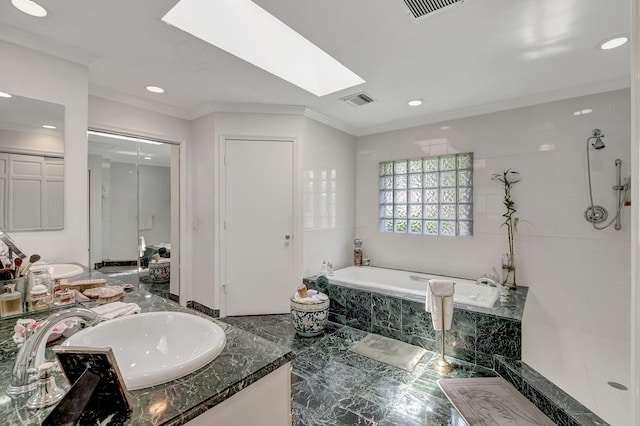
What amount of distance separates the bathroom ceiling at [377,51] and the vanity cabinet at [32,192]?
0.79 m

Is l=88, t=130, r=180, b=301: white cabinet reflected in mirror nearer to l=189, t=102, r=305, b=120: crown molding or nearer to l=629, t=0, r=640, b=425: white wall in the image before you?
l=189, t=102, r=305, b=120: crown molding

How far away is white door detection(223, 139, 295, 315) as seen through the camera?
10.8ft

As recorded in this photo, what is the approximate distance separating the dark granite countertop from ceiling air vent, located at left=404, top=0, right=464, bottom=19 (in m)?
1.92

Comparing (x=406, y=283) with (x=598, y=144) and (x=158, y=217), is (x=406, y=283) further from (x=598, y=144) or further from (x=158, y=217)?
(x=158, y=217)

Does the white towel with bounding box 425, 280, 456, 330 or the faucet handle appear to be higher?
the faucet handle

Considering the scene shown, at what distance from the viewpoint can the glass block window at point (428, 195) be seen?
3.38 meters

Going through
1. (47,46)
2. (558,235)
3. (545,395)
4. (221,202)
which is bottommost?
(545,395)

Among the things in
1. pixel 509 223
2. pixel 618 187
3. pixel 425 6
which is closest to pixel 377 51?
pixel 425 6

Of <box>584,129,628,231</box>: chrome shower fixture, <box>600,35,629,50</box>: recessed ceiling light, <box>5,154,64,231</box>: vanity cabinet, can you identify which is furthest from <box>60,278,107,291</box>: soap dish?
<box>584,129,628,231</box>: chrome shower fixture

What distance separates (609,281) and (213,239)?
3.82 metres

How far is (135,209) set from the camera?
10.2 ft

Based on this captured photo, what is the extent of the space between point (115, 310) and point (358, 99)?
8.96 ft

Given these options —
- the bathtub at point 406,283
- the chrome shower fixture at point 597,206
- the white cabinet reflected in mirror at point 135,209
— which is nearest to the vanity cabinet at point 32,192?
the white cabinet reflected in mirror at point 135,209

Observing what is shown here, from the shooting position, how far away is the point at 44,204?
1.97 m
